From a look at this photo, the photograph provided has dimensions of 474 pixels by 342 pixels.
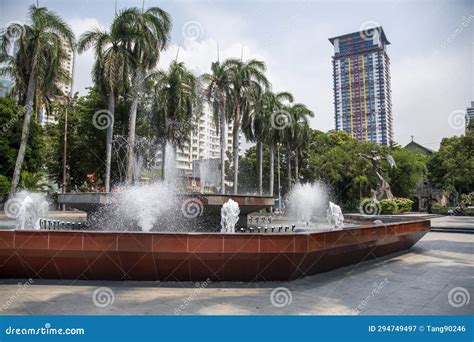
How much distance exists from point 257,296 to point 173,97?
86.5 ft

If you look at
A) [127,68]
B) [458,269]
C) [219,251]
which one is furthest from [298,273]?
[127,68]

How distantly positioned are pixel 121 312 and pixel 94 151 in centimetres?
3038

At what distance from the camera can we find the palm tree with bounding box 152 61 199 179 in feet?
99.1

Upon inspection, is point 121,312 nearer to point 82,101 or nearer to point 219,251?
point 219,251
